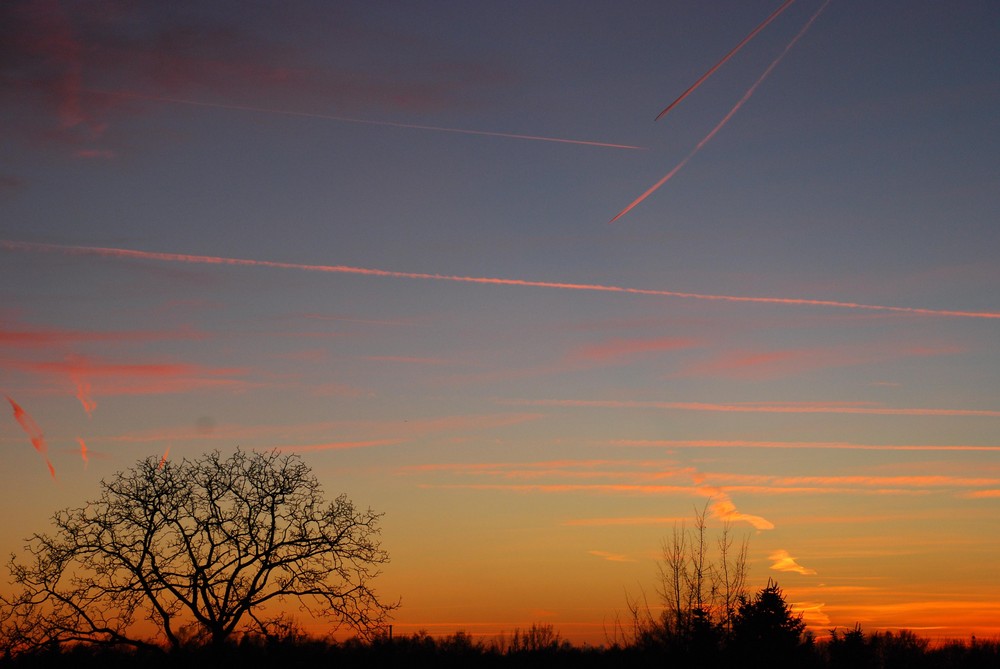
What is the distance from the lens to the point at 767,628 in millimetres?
61094

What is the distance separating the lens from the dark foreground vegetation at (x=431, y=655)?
39.9m

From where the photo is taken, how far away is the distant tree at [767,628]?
196 ft

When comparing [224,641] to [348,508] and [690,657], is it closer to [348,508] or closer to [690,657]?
[348,508]

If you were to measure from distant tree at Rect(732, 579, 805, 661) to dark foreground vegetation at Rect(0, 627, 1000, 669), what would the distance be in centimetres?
23

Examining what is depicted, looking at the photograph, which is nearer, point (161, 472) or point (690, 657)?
point (161, 472)

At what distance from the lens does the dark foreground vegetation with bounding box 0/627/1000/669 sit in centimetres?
3988

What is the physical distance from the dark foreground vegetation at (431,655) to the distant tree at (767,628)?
0.74ft

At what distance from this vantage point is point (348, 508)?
4253 cm

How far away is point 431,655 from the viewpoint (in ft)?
220

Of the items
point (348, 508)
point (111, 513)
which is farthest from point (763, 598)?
point (111, 513)

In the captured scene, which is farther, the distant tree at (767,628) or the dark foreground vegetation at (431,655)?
the distant tree at (767,628)

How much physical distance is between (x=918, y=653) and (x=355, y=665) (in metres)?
82.7

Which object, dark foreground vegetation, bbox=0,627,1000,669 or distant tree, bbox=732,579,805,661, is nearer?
dark foreground vegetation, bbox=0,627,1000,669

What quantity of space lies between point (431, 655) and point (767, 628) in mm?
21442
